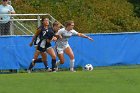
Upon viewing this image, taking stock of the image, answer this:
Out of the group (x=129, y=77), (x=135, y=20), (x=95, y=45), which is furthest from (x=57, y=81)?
(x=135, y=20)

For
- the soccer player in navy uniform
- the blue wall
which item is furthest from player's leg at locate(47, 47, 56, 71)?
the blue wall

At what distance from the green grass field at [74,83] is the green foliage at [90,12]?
46.7 ft

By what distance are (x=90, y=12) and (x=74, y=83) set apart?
59.9 feet

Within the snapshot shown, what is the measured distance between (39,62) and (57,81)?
516 cm

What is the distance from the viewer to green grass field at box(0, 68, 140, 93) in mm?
11672

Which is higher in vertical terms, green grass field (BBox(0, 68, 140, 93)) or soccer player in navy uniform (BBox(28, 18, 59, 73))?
soccer player in navy uniform (BBox(28, 18, 59, 73))

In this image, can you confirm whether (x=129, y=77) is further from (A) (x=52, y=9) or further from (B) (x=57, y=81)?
(A) (x=52, y=9)

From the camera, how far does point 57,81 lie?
13336 mm

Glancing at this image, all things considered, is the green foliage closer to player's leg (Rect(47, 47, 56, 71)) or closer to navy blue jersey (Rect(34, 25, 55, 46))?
navy blue jersey (Rect(34, 25, 55, 46))

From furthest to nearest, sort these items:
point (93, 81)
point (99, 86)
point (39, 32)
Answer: point (39, 32) < point (93, 81) < point (99, 86)

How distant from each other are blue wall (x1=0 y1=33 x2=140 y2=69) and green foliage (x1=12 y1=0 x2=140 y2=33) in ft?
26.0

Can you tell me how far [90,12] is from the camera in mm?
30875

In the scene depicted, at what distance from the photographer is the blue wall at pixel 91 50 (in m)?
19.4

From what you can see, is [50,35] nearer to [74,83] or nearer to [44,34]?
[44,34]
